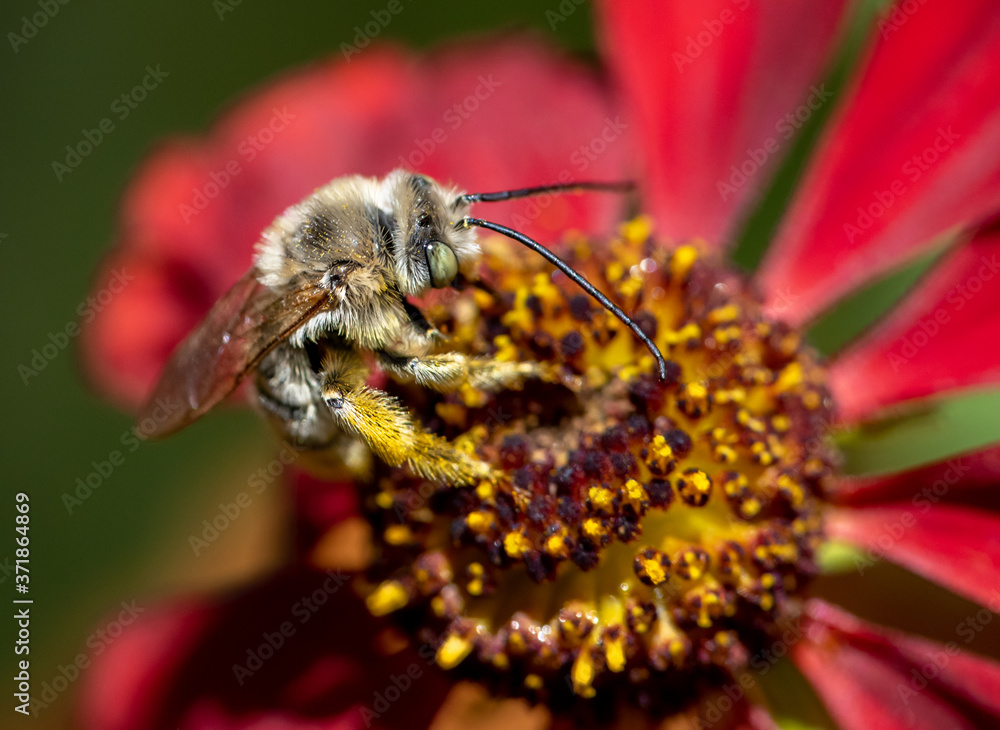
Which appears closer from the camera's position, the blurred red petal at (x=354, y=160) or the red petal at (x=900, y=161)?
the red petal at (x=900, y=161)

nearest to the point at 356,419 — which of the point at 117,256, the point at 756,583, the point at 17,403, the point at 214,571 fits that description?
the point at 756,583

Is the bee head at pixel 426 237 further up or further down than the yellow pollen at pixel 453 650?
further up

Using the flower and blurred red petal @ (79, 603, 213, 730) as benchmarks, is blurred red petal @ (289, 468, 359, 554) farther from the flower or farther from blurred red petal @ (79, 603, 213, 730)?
blurred red petal @ (79, 603, 213, 730)

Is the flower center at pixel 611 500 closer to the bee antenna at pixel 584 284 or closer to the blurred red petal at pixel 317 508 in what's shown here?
the bee antenna at pixel 584 284

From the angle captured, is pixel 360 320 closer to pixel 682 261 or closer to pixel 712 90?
pixel 682 261

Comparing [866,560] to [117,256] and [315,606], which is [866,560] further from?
[117,256]

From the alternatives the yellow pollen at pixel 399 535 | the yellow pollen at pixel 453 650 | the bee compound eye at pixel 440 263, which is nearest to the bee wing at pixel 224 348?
the bee compound eye at pixel 440 263

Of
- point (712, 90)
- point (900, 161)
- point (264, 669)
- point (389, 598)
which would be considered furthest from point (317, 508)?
point (900, 161)
